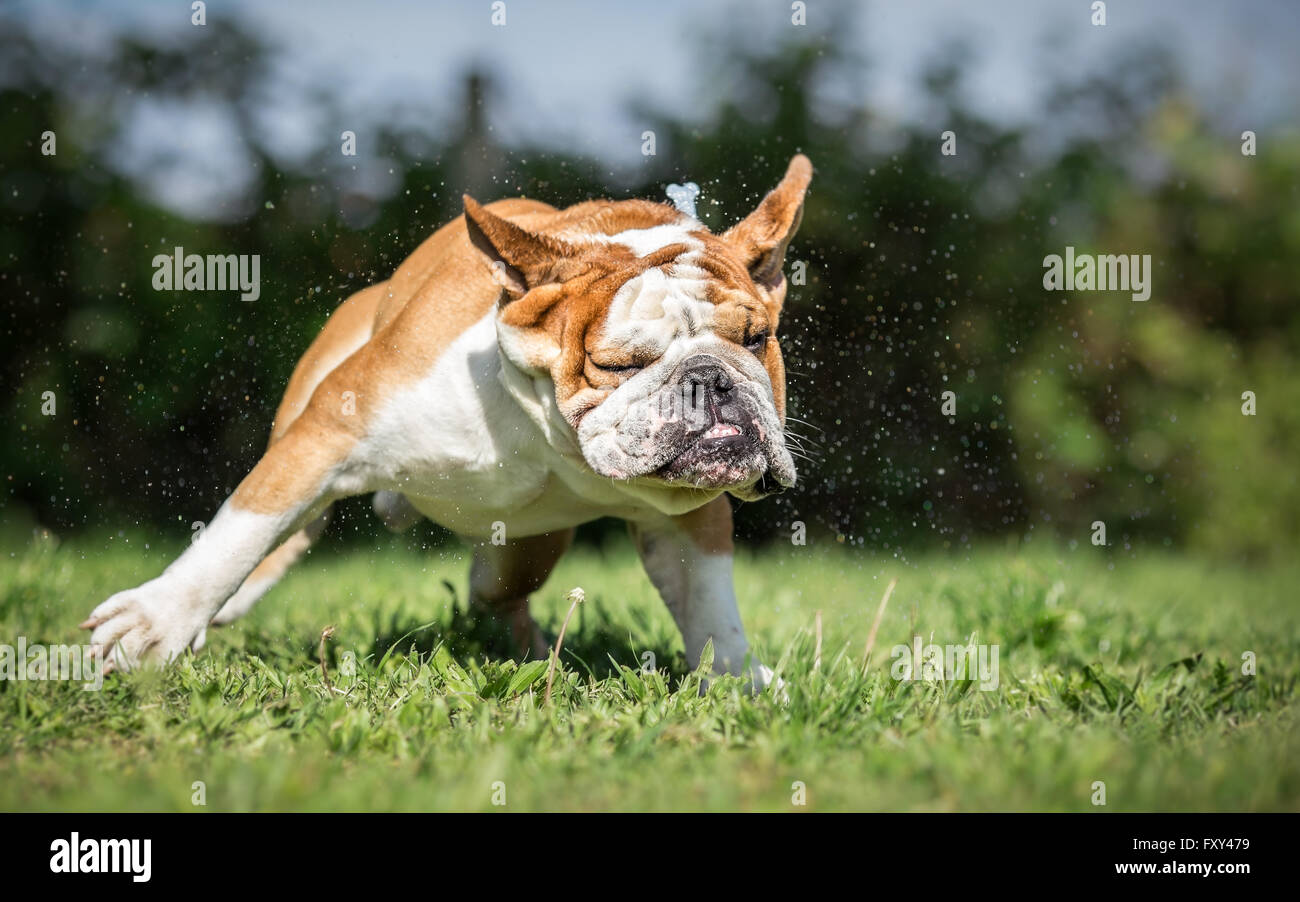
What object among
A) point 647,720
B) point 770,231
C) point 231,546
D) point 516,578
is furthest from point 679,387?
point 516,578

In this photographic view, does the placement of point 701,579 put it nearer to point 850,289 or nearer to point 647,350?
point 647,350

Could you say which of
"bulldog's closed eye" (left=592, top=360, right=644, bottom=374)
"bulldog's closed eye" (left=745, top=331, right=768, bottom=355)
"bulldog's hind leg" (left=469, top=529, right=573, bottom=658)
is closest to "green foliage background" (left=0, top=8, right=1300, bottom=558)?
"bulldog's hind leg" (left=469, top=529, right=573, bottom=658)

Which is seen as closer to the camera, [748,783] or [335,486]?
[748,783]

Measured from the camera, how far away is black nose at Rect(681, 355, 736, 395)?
10.2 feet

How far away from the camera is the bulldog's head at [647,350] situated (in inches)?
123

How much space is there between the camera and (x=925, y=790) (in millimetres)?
2648

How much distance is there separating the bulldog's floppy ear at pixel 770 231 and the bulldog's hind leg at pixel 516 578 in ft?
4.78

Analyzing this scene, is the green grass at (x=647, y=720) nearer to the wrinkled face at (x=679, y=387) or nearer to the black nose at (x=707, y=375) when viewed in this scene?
the wrinkled face at (x=679, y=387)

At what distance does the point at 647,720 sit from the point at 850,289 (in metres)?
5.55
